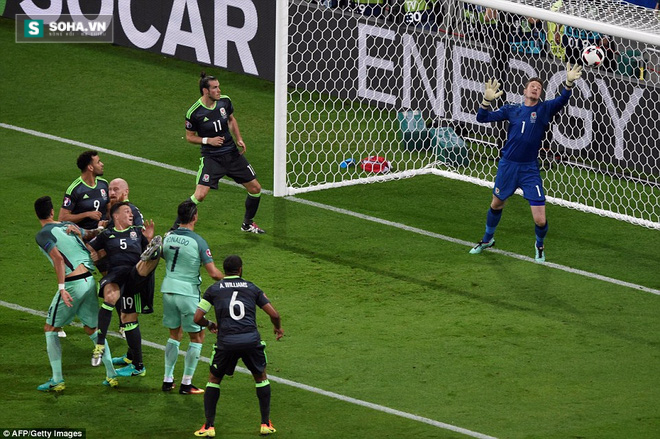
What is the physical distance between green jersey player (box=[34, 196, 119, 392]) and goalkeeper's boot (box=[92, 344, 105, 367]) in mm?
A: 78

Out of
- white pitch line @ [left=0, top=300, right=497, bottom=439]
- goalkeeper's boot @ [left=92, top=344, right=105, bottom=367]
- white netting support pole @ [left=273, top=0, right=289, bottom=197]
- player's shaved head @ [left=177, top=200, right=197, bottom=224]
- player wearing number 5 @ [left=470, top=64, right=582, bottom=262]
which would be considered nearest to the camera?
white pitch line @ [left=0, top=300, right=497, bottom=439]

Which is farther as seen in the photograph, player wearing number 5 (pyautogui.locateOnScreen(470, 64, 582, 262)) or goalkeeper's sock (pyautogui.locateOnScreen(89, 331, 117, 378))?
player wearing number 5 (pyautogui.locateOnScreen(470, 64, 582, 262))

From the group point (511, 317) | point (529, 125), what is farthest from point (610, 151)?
point (511, 317)

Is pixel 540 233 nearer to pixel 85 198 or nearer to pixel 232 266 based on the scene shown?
pixel 85 198

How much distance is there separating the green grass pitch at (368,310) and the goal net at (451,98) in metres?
0.68

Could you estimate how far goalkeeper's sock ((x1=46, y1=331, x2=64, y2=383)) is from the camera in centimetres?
1177

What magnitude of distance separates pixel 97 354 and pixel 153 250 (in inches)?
58.5

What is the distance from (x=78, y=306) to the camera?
11961mm

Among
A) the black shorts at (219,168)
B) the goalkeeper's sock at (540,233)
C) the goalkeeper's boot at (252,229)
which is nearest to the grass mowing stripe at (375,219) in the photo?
the goalkeeper's sock at (540,233)

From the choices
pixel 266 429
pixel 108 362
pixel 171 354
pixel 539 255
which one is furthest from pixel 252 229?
pixel 266 429

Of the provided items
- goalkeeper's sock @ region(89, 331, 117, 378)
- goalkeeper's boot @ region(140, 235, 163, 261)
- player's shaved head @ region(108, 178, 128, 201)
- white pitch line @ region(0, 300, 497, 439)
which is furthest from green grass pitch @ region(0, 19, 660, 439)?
player's shaved head @ region(108, 178, 128, 201)

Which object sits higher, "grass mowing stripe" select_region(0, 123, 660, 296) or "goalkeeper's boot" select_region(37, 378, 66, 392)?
"goalkeeper's boot" select_region(37, 378, 66, 392)

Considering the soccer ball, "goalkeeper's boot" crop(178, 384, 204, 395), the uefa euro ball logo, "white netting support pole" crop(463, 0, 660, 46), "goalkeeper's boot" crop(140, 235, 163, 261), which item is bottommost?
"goalkeeper's boot" crop(178, 384, 204, 395)

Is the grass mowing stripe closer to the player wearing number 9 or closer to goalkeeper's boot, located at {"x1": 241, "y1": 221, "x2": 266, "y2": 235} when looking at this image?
goalkeeper's boot, located at {"x1": 241, "y1": 221, "x2": 266, "y2": 235}
